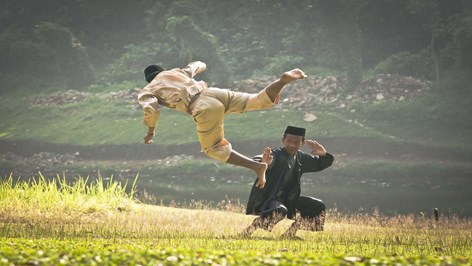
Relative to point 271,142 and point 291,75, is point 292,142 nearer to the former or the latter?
point 291,75

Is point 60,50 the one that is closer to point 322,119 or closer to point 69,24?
point 69,24

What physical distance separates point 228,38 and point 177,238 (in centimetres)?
2419

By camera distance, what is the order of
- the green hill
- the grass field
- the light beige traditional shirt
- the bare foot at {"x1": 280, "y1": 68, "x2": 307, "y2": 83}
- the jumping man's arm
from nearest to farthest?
1. the grass field
2. the bare foot at {"x1": 280, "y1": 68, "x2": 307, "y2": 83}
3. the light beige traditional shirt
4. the jumping man's arm
5. the green hill

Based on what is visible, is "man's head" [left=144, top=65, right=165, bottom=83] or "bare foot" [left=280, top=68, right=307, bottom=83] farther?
"man's head" [left=144, top=65, right=165, bottom=83]

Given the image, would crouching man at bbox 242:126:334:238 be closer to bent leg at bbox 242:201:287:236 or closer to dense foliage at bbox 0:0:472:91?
bent leg at bbox 242:201:287:236

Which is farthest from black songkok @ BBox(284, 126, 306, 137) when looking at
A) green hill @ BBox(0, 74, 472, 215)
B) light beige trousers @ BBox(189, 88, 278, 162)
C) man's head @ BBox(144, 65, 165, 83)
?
green hill @ BBox(0, 74, 472, 215)

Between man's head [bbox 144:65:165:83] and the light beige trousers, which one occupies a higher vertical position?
man's head [bbox 144:65:165:83]

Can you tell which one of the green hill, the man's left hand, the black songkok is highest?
the green hill

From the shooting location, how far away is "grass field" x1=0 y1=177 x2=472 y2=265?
6008 mm

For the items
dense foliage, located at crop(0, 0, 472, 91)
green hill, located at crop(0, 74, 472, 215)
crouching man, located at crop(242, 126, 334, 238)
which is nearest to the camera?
crouching man, located at crop(242, 126, 334, 238)

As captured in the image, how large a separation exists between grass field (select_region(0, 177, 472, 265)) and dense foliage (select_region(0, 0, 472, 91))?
16810mm

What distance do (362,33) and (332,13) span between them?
4.53 ft

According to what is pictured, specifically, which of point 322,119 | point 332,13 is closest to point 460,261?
point 322,119

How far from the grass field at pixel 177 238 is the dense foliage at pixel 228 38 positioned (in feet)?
55.2
